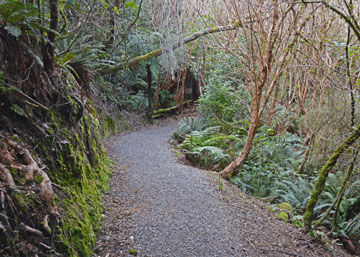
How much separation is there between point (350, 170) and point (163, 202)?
267 centimetres

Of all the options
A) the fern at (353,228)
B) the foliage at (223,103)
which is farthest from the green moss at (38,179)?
the foliage at (223,103)

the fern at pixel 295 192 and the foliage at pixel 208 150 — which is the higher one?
the foliage at pixel 208 150

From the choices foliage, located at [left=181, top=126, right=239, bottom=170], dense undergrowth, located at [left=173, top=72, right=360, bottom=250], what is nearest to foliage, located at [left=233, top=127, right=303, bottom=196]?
dense undergrowth, located at [left=173, top=72, right=360, bottom=250]

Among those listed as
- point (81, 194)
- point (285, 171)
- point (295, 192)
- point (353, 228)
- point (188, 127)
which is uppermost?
point (81, 194)

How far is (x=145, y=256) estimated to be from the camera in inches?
95.6

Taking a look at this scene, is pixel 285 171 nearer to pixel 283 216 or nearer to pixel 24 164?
pixel 283 216

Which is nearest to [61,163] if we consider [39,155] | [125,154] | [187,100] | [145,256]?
[39,155]

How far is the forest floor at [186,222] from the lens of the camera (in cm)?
264

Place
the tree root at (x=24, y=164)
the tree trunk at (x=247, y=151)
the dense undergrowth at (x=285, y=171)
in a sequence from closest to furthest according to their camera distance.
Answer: the tree root at (x=24, y=164), the dense undergrowth at (x=285, y=171), the tree trunk at (x=247, y=151)

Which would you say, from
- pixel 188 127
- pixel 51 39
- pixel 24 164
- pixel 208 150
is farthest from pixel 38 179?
pixel 188 127

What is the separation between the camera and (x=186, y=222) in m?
3.08

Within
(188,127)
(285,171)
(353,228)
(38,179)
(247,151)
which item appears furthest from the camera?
(188,127)

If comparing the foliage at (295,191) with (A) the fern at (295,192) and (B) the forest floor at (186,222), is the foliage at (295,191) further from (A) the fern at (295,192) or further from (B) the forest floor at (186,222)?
(B) the forest floor at (186,222)

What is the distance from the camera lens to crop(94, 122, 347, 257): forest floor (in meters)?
2.64
